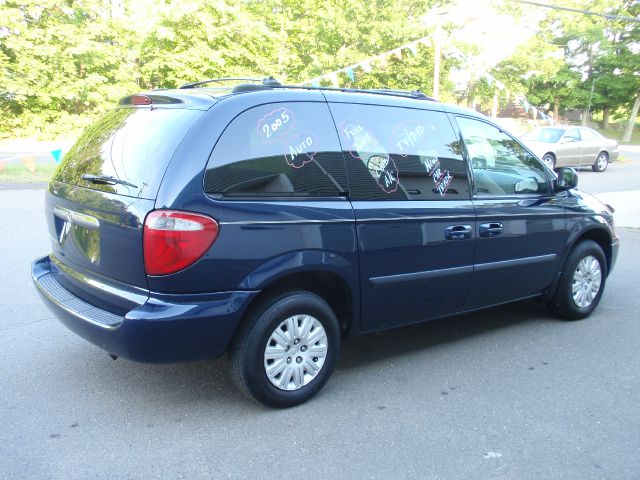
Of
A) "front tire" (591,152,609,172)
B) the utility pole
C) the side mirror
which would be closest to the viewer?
the side mirror

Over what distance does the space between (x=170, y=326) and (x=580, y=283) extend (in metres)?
3.59

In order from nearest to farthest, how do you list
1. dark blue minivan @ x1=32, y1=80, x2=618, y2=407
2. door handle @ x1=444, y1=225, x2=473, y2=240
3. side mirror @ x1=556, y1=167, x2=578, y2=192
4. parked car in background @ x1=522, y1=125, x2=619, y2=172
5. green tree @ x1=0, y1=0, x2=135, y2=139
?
1. dark blue minivan @ x1=32, y1=80, x2=618, y2=407
2. door handle @ x1=444, y1=225, x2=473, y2=240
3. side mirror @ x1=556, y1=167, x2=578, y2=192
4. parked car in background @ x1=522, y1=125, x2=619, y2=172
5. green tree @ x1=0, y1=0, x2=135, y2=139

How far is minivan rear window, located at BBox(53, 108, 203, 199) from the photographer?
9.31ft

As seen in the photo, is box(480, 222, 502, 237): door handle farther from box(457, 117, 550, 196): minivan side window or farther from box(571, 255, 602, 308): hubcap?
box(571, 255, 602, 308): hubcap

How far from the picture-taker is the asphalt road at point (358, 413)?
2650 mm

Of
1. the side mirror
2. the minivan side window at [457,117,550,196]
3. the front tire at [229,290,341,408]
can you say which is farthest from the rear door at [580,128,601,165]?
the front tire at [229,290,341,408]

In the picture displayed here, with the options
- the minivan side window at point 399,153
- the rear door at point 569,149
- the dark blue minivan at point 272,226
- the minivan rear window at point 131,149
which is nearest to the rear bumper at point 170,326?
the dark blue minivan at point 272,226

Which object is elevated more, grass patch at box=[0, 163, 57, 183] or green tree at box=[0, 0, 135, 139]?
green tree at box=[0, 0, 135, 139]

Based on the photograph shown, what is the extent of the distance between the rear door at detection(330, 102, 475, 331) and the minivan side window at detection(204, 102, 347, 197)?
0.12m

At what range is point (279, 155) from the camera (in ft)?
10.1

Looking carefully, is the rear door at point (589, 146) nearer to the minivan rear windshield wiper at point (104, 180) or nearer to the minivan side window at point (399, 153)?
the minivan side window at point (399, 153)

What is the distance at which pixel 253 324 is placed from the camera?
298 centimetres

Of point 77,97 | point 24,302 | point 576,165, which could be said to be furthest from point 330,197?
point 77,97

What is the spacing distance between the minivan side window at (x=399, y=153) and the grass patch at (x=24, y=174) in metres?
12.4
